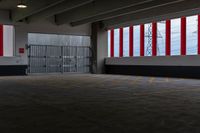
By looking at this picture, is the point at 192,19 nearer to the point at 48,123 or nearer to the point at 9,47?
the point at 9,47

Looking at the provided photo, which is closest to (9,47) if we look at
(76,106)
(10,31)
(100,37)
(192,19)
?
(10,31)

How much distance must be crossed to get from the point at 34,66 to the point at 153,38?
28.8ft

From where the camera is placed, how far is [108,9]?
16.1 m

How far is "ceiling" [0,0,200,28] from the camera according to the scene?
1520 centimetres

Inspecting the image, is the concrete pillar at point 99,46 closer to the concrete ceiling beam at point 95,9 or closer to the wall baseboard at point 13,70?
the concrete ceiling beam at point 95,9

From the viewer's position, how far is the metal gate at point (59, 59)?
2130cm

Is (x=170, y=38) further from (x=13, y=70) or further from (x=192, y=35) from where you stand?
(x=13, y=70)

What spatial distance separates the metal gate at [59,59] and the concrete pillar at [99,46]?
1.63ft

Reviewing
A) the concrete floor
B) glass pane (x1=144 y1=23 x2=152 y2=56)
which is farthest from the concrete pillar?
the concrete floor

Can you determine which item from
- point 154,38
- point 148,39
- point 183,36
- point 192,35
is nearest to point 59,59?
point 148,39

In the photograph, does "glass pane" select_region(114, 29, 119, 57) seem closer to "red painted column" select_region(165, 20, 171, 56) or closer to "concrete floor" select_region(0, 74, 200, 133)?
"red painted column" select_region(165, 20, 171, 56)

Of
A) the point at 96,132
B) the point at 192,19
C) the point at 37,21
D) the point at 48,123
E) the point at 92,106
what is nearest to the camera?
the point at 96,132

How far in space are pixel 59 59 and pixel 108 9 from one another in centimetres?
741

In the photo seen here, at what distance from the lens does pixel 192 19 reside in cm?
1800
